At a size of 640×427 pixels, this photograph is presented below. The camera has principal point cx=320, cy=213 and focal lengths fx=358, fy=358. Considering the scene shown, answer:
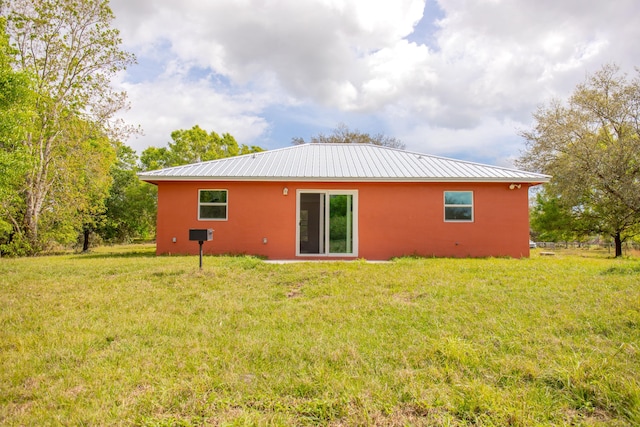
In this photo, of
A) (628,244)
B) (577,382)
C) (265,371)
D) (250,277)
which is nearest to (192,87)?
(250,277)

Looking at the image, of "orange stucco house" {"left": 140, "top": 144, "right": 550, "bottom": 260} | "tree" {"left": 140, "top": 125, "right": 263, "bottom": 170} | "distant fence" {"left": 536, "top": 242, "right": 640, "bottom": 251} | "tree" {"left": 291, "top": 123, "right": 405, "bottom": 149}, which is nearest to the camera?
"orange stucco house" {"left": 140, "top": 144, "right": 550, "bottom": 260}

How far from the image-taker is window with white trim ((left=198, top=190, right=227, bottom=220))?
11.3 meters

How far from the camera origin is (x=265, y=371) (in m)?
2.98

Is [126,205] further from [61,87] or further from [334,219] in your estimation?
[334,219]

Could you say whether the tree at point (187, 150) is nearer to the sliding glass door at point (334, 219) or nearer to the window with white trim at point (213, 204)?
the window with white trim at point (213, 204)

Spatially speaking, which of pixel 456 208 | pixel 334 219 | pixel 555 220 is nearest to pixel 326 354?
pixel 334 219

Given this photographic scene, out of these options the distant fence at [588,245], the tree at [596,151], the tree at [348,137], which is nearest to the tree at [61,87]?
the tree at [348,137]

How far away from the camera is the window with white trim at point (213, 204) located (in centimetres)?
1132

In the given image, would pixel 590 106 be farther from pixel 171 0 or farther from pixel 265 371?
pixel 265 371

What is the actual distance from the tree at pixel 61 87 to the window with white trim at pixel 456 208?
48.2ft

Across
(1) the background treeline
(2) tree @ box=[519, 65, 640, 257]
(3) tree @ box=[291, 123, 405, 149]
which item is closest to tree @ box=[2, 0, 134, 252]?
(1) the background treeline

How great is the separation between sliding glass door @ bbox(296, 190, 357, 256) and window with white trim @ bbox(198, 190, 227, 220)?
2410 millimetres

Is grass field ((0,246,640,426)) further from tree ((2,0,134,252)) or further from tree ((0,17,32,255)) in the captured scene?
tree ((2,0,134,252))

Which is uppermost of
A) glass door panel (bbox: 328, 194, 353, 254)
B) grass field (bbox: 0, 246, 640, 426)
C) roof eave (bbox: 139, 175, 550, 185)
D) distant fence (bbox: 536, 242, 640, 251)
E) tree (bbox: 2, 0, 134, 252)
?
tree (bbox: 2, 0, 134, 252)
